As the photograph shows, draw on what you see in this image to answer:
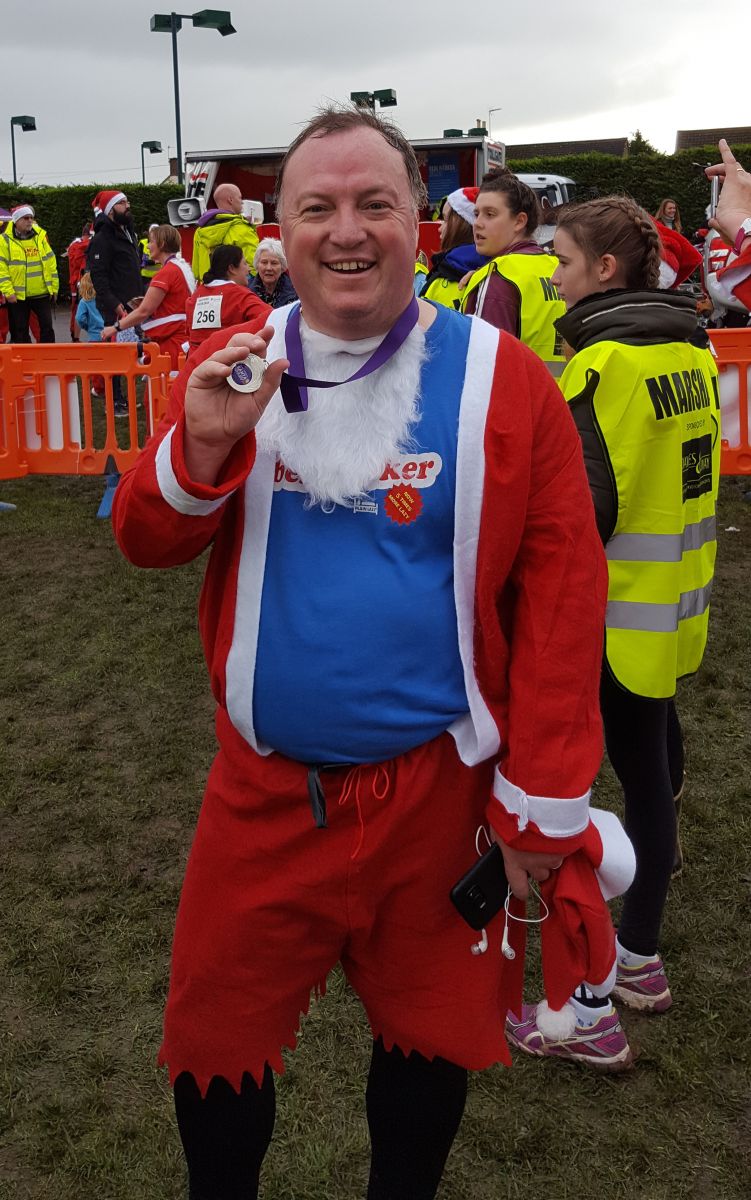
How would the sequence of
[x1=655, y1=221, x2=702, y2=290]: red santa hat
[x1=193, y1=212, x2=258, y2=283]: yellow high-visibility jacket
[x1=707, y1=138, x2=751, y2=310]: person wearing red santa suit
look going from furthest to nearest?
1. [x1=193, y1=212, x2=258, y2=283]: yellow high-visibility jacket
2. [x1=655, y1=221, x2=702, y2=290]: red santa hat
3. [x1=707, y1=138, x2=751, y2=310]: person wearing red santa suit

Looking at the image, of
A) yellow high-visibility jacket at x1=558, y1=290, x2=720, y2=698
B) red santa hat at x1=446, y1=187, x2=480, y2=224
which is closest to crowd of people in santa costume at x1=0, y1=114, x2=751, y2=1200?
yellow high-visibility jacket at x1=558, y1=290, x2=720, y2=698

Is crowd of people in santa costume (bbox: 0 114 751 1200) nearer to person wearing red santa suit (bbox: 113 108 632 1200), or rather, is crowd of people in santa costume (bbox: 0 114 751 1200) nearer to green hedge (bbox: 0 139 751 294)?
person wearing red santa suit (bbox: 113 108 632 1200)

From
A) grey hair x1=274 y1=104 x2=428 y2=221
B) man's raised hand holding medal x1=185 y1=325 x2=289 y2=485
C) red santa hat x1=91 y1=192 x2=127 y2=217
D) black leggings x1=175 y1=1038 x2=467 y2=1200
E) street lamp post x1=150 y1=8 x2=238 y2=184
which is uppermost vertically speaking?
street lamp post x1=150 y1=8 x2=238 y2=184

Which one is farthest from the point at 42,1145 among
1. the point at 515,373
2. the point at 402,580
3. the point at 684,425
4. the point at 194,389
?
the point at 684,425

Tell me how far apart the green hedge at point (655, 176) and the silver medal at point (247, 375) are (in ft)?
90.7

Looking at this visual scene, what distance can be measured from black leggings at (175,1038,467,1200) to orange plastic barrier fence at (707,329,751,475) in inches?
251

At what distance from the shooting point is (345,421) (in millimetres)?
1728

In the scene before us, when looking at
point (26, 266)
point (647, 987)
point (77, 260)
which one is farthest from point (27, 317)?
point (647, 987)

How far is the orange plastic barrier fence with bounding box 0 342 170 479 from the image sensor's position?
26.9 ft

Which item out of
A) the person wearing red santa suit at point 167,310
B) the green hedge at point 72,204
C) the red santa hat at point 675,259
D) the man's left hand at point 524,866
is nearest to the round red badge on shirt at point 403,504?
the man's left hand at point 524,866

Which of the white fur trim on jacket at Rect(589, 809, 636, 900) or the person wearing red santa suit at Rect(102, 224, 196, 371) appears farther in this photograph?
the person wearing red santa suit at Rect(102, 224, 196, 371)

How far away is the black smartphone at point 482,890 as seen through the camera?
1.77 m

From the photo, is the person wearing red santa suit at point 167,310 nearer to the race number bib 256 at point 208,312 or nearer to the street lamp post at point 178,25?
the race number bib 256 at point 208,312

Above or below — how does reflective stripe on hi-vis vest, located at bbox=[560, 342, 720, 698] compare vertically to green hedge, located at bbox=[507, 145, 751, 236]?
below
